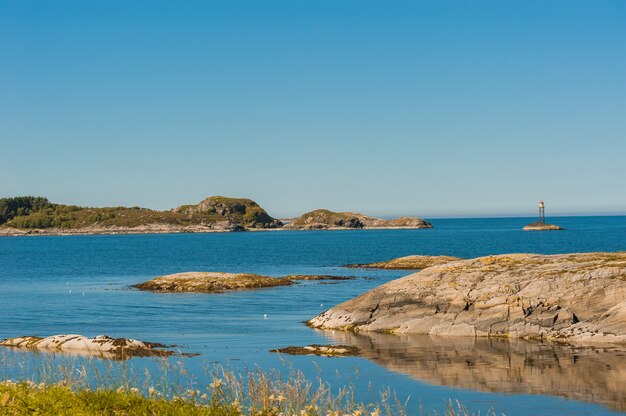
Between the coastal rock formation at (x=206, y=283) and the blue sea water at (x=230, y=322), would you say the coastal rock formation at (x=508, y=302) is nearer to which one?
the blue sea water at (x=230, y=322)

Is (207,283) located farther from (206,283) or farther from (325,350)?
(325,350)

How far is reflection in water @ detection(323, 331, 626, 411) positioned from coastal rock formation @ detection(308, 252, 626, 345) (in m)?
1.40

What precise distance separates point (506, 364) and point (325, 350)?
7525mm

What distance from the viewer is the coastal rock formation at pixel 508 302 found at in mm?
34188

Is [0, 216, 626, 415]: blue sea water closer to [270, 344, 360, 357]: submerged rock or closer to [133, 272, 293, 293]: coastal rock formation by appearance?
[270, 344, 360, 357]: submerged rock

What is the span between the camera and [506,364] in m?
28.8

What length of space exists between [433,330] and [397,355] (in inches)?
233

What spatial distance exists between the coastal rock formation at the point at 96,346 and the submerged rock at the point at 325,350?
Result: 4.97 m

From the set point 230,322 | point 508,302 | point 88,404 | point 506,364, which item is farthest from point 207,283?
point 88,404

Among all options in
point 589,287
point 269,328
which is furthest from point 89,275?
point 589,287

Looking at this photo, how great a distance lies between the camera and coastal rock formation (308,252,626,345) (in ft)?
112

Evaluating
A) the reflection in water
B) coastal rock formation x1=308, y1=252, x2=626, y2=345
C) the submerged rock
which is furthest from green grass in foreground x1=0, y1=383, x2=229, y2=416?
coastal rock formation x1=308, y1=252, x2=626, y2=345

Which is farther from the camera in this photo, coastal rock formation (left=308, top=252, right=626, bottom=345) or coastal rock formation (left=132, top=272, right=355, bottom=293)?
coastal rock formation (left=132, top=272, right=355, bottom=293)

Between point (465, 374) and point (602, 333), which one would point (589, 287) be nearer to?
point (602, 333)
